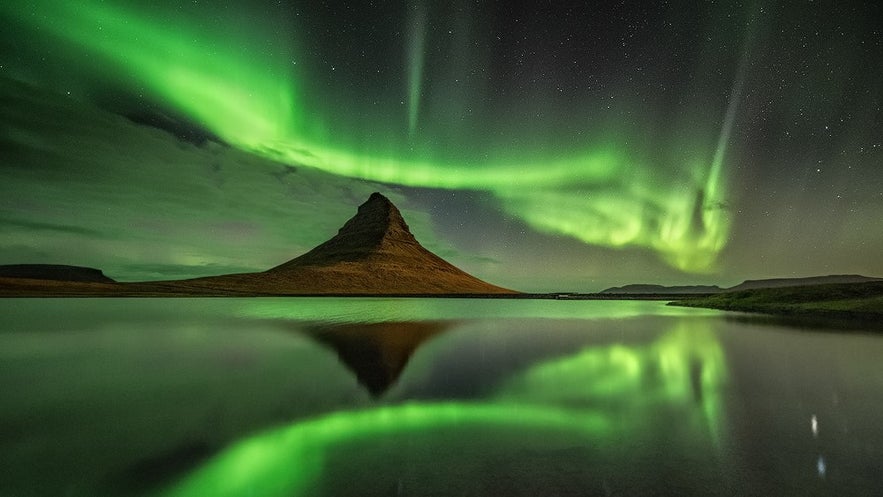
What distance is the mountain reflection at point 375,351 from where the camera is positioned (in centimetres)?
1495

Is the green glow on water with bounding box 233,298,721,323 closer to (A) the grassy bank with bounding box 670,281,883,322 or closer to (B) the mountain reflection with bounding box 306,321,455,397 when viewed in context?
(A) the grassy bank with bounding box 670,281,883,322

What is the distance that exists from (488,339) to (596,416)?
17.0 m

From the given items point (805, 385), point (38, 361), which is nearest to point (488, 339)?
point (805, 385)

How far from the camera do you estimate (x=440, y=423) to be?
32.8 ft

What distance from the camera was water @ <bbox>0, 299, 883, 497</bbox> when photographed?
6785 millimetres

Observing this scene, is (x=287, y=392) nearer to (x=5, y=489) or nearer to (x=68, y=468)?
(x=68, y=468)

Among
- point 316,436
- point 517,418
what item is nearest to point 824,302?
point 517,418

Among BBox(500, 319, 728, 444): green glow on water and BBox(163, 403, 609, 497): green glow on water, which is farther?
BBox(500, 319, 728, 444): green glow on water

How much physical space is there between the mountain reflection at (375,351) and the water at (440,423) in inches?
8.6

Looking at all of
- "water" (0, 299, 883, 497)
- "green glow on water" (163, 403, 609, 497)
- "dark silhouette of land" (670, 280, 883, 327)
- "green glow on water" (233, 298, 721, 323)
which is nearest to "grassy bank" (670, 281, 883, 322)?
"dark silhouette of land" (670, 280, 883, 327)

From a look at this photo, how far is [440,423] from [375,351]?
11780 millimetres

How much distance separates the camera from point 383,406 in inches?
450

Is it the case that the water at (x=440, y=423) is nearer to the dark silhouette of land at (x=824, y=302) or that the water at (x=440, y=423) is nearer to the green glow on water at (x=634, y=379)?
the green glow on water at (x=634, y=379)

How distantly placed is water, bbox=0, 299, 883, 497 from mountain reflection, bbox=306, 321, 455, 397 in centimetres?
22
